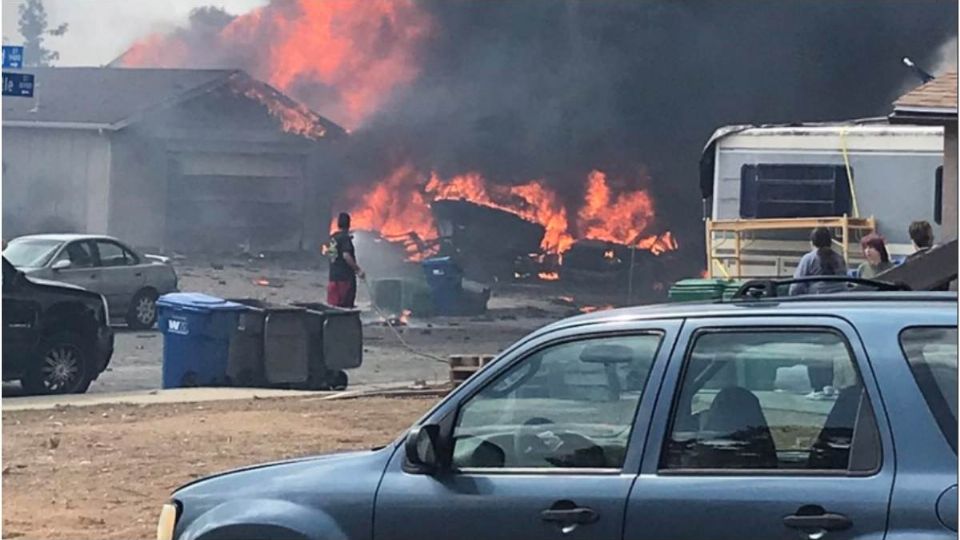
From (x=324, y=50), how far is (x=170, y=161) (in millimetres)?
4190

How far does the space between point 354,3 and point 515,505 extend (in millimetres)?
29292

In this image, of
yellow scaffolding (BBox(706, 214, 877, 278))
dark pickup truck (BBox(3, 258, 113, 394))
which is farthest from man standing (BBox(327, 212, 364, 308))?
yellow scaffolding (BBox(706, 214, 877, 278))

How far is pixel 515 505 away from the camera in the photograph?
4.88 m

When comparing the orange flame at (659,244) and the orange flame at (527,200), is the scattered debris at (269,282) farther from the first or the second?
the orange flame at (659,244)

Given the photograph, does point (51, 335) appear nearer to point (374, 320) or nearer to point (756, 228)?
point (756, 228)

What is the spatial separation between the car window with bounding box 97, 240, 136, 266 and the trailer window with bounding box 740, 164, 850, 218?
8914mm

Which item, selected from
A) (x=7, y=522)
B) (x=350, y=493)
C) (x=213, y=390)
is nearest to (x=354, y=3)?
(x=213, y=390)

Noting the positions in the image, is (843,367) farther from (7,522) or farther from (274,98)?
(274,98)

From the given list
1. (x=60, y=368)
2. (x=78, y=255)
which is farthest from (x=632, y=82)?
(x=60, y=368)

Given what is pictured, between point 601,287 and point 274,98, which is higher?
point 274,98

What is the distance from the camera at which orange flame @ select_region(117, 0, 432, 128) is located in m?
32.9

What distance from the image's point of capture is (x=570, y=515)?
4773 mm

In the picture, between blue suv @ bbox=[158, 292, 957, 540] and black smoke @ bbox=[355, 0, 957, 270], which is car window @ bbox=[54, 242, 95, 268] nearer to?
black smoke @ bbox=[355, 0, 957, 270]

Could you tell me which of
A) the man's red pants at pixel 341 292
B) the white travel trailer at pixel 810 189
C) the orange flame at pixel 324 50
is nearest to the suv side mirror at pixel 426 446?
the white travel trailer at pixel 810 189
